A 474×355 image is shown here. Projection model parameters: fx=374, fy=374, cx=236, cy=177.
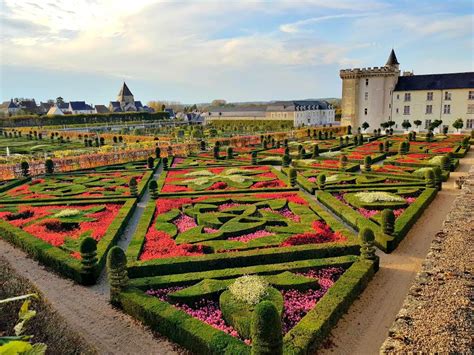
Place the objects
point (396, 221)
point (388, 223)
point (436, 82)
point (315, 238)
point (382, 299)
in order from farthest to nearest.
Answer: point (436, 82) → point (396, 221) → point (388, 223) → point (315, 238) → point (382, 299)

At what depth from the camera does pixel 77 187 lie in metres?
20.0

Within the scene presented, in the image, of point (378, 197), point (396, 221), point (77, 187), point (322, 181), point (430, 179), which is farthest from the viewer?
point (77, 187)

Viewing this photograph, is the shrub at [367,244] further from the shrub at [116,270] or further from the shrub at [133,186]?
the shrub at [133,186]

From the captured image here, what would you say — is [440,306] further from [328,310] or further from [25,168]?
[25,168]

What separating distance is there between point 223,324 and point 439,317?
164 inches

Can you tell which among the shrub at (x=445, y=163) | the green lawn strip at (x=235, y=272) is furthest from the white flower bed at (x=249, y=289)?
the shrub at (x=445, y=163)

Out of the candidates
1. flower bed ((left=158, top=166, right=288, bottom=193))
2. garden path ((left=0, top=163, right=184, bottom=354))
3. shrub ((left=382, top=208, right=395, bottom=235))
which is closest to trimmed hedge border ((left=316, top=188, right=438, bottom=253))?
shrub ((left=382, top=208, right=395, bottom=235))

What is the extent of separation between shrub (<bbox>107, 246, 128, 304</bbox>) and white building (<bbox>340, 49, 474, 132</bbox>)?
55205 millimetres

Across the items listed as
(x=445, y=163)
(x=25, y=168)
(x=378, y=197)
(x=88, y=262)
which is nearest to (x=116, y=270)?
(x=88, y=262)

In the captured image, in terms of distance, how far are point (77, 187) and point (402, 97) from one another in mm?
50898

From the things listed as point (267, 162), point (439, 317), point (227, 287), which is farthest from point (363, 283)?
point (267, 162)

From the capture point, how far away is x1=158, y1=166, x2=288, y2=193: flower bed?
62.9ft

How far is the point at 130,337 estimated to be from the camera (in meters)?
8.02

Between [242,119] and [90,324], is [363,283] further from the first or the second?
[242,119]
